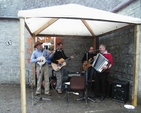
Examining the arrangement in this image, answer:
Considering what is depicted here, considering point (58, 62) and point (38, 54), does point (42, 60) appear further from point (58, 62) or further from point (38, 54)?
point (58, 62)

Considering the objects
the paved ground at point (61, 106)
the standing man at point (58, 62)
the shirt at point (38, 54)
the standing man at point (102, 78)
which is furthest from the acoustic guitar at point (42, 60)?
the standing man at point (102, 78)

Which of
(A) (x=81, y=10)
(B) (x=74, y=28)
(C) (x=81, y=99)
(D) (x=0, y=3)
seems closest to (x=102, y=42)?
(B) (x=74, y=28)

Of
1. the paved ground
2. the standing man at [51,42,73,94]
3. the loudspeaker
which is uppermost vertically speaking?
the standing man at [51,42,73,94]

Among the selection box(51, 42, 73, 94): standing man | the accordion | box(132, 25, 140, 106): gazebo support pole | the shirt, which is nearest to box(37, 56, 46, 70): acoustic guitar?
the shirt

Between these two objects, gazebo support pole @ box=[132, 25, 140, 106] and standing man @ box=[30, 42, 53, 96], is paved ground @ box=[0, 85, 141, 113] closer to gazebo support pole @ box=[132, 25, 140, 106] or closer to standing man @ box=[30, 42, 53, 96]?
gazebo support pole @ box=[132, 25, 140, 106]

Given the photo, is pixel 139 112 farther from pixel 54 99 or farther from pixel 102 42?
pixel 102 42

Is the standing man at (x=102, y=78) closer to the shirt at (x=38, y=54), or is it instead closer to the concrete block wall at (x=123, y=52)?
the concrete block wall at (x=123, y=52)

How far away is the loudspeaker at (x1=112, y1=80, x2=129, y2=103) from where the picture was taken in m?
4.34

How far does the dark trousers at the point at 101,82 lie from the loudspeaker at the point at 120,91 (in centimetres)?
28

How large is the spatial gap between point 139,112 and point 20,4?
624 centimetres

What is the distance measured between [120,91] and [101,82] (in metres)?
0.63

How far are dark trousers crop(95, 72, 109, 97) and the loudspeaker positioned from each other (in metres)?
0.28

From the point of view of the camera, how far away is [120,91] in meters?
4.41

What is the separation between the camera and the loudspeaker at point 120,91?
4.34 metres
